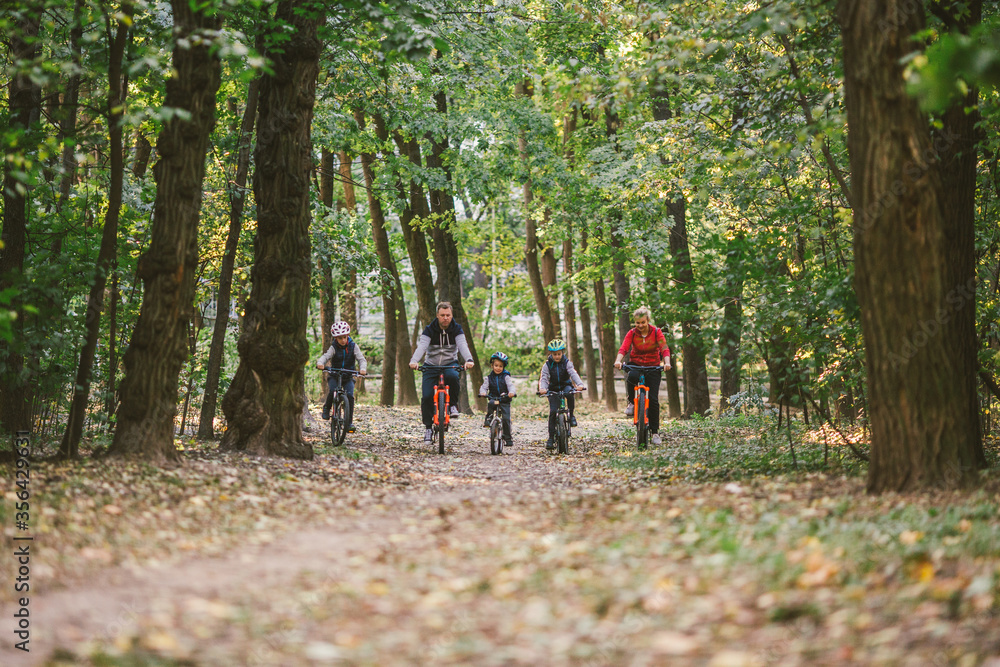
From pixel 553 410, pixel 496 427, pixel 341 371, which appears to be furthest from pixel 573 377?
pixel 341 371

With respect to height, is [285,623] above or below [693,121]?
below

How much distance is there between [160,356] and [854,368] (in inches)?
290

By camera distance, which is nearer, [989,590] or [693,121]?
[989,590]

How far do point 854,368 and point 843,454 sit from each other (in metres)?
1.07

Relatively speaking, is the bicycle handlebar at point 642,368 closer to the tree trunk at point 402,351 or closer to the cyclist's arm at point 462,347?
the cyclist's arm at point 462,347

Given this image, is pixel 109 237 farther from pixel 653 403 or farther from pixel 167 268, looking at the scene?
pixel 653 403

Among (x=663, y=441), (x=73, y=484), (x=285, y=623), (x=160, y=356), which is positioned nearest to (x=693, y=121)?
(x=663, y=441)

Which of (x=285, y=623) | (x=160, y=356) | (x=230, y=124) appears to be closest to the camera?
(x=285, y=623)

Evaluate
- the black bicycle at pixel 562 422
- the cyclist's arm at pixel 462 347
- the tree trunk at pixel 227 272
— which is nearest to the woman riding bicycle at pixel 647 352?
the black bicycle at pixel 562 422

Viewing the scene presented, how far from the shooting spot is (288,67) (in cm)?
1014

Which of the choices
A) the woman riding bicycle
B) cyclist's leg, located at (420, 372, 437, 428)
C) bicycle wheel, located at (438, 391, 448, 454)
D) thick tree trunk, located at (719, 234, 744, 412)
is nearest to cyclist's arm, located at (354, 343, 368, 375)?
cyclist's leg, located at (420, 372, 437, 428)

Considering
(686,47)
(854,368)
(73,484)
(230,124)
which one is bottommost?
(73,484)

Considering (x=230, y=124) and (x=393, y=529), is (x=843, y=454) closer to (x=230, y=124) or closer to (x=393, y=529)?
(x=393, y=529)

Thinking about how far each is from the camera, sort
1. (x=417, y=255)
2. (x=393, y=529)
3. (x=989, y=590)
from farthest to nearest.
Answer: (x=417, y=255) → (x=393, y=529) → (x=989, y=590)
